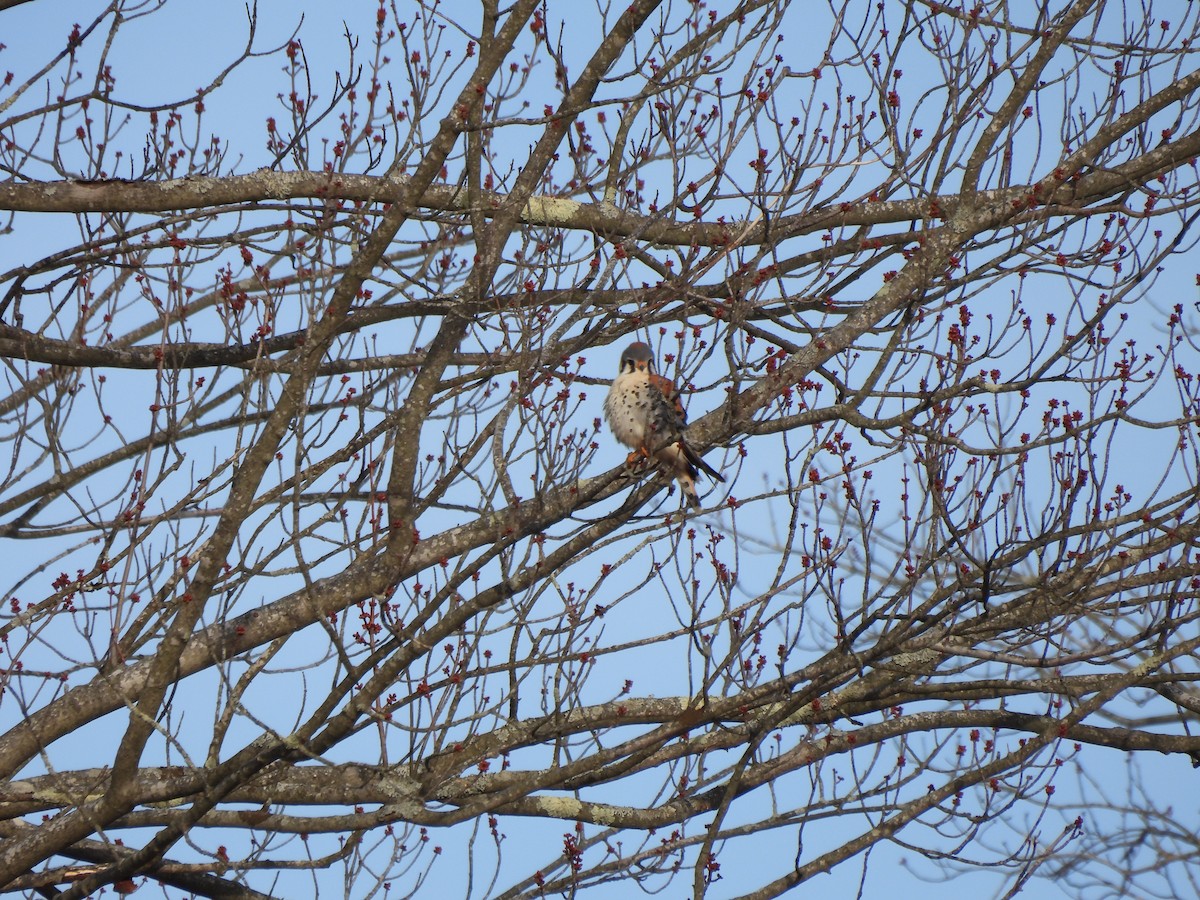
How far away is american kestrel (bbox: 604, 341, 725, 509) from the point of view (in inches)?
216

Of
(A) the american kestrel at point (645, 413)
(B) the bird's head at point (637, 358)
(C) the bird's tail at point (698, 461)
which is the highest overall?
(B) the bird's head at point (637, 358)

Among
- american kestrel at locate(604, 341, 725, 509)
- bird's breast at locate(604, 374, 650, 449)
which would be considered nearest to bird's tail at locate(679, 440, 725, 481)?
american kestrel at locate(604, 341, 725, 509)

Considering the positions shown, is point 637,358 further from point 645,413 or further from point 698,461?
point 698,461

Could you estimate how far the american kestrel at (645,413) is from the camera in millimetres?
5492

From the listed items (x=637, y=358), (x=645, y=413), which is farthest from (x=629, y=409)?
(x=637, y=358)

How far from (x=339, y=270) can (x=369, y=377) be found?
0.59 m

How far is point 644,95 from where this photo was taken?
4891mm

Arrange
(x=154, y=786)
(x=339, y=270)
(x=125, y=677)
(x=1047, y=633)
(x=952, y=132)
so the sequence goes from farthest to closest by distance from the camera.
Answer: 1. (x=339, y=270)
2. (x=952, y=132)
3. (x=125, y=677)
4. (x=154, y=786)
5. (x=1047, y=633)

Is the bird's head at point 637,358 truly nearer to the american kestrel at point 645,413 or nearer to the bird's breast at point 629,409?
the american kestrel at point 645,413

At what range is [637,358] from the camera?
689 cm

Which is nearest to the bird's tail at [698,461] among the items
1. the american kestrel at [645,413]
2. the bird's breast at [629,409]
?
the american kestrel at [645,413]

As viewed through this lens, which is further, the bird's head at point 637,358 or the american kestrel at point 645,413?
the bird's head at point 637,358

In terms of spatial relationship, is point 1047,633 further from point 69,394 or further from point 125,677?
point 69,394

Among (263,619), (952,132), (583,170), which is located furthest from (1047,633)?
(263,619)
